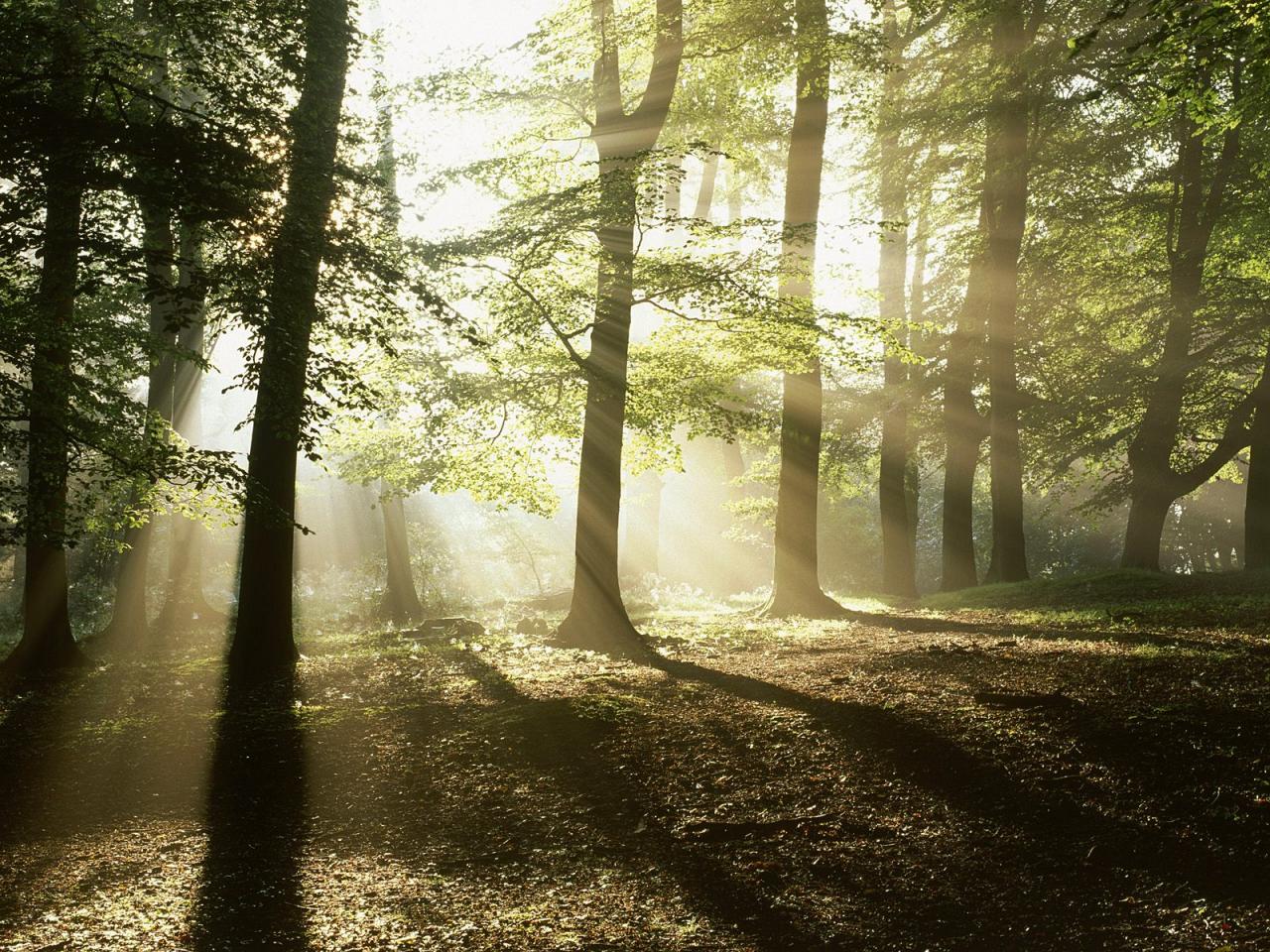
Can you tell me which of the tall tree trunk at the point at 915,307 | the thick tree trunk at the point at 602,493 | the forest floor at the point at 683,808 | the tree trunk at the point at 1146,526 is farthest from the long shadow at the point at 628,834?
the tall tree trunk at the point at 915,307

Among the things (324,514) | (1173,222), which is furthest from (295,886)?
(324,514)

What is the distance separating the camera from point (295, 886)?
4.67m

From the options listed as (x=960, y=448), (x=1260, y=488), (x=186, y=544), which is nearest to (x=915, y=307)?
(x=960, y=448)

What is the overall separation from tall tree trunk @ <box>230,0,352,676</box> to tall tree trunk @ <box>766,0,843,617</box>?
24.7ft

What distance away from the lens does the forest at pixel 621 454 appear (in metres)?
4.50

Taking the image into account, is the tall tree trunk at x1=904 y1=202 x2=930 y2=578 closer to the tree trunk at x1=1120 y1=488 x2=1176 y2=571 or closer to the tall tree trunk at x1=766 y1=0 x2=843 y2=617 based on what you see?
the tree trunk at x1=1120 y1=488 x2=1176 y2=571

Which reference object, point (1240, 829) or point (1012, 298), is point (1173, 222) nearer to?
point (1012, 298)

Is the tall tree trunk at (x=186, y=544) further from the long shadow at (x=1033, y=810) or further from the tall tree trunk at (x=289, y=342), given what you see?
the long shadow at (x=1033, y=810)

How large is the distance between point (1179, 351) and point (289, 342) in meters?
16.0

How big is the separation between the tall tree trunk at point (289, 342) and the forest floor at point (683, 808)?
1.59 metres

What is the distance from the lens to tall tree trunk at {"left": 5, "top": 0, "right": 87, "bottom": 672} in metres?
6.43

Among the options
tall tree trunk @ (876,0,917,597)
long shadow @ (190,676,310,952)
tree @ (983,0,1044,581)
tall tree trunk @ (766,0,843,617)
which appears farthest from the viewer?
tall tree trunk @ (876,0,917,597)

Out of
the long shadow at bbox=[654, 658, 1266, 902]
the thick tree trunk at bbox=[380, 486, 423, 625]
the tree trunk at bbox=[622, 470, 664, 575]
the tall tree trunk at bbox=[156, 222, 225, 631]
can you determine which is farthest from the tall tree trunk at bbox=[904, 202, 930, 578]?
the long shadow at bbox=[654, 658, 1266, 902]

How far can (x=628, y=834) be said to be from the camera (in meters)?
5.09
